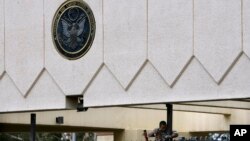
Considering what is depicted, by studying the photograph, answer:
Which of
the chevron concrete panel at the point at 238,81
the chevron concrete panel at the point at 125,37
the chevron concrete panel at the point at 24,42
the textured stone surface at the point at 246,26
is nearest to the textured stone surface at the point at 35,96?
the chevron concrete panel at the point at 24,42

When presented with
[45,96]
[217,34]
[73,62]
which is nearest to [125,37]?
[73,62]

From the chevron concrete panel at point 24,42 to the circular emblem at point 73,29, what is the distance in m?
0.70

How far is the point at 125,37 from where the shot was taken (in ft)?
75.0

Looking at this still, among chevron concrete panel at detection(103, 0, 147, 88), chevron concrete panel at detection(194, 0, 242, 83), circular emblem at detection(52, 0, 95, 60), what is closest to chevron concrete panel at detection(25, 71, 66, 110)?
circular emblem at detection(52, 0, 95, 60)

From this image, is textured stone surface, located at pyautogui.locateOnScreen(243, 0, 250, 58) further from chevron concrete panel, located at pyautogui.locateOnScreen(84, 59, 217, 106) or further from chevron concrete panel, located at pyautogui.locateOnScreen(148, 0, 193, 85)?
chevron concrete panel, located at pyautogui.locateOnScreen(148, 0, 193, 85)

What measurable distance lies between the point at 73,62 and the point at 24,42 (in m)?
2.19

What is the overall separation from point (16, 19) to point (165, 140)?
7.26 m

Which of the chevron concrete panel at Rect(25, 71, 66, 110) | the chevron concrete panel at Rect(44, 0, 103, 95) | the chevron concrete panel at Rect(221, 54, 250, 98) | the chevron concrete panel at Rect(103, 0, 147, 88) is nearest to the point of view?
the chevron concrete panel at Rect(221, 54, 250, 98)

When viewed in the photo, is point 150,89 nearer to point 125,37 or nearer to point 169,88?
point 169,88

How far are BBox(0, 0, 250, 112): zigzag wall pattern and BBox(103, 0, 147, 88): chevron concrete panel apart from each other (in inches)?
1.1

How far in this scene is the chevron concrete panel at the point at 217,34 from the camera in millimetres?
20297

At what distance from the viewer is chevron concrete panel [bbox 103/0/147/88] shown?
22.5 meters

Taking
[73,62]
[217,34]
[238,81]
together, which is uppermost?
[217,34]

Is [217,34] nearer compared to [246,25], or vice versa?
[246,25]
